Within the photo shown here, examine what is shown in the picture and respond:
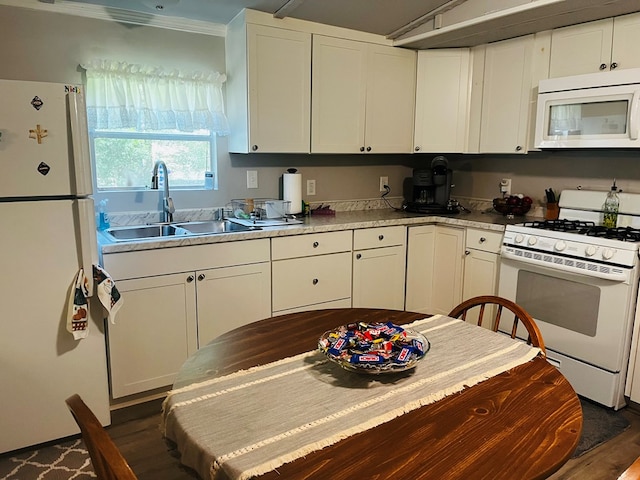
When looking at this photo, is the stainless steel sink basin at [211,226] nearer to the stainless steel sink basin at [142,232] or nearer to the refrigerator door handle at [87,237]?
the stainless steel sink basin at [142,232]

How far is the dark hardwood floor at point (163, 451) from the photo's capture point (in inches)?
83.5

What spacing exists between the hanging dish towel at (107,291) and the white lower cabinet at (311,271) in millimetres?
919

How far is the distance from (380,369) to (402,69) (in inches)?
112

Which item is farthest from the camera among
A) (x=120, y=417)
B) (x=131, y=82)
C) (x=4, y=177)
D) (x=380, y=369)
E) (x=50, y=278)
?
(x=131, y=82)

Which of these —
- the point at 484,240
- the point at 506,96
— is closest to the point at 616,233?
the point at 484,240

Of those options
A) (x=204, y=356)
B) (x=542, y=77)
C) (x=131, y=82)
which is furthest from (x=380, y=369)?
(x=542, y=77)

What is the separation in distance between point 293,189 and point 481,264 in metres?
1.37

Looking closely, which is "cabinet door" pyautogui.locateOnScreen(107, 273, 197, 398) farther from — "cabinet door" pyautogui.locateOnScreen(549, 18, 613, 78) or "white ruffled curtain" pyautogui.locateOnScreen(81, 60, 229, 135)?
"cabinet door" pyautogui.locateOnScreen(549, 18, 613, 78)

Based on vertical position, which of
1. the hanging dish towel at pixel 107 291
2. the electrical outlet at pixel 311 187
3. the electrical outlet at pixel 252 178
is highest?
the electrical outlet at pixel 252 178

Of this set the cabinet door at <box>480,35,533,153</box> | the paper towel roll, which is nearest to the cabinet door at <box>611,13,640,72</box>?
the cabinet door at <box>480,35,533,153</box>

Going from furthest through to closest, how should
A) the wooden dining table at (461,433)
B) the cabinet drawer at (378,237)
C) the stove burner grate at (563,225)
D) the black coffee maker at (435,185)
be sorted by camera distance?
the black coffee maker at (435,185), the cabinet drawer at (378,237), the stove burner grate at (563,225), the wooden dining table at (461,433)

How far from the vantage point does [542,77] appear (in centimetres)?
308

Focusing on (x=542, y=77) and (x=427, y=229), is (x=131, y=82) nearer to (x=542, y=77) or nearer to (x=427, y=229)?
(x=427, y=229)

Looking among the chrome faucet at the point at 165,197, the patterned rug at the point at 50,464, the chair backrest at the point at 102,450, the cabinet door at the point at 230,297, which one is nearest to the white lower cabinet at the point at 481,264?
the cabinet door at the point at 230,297
